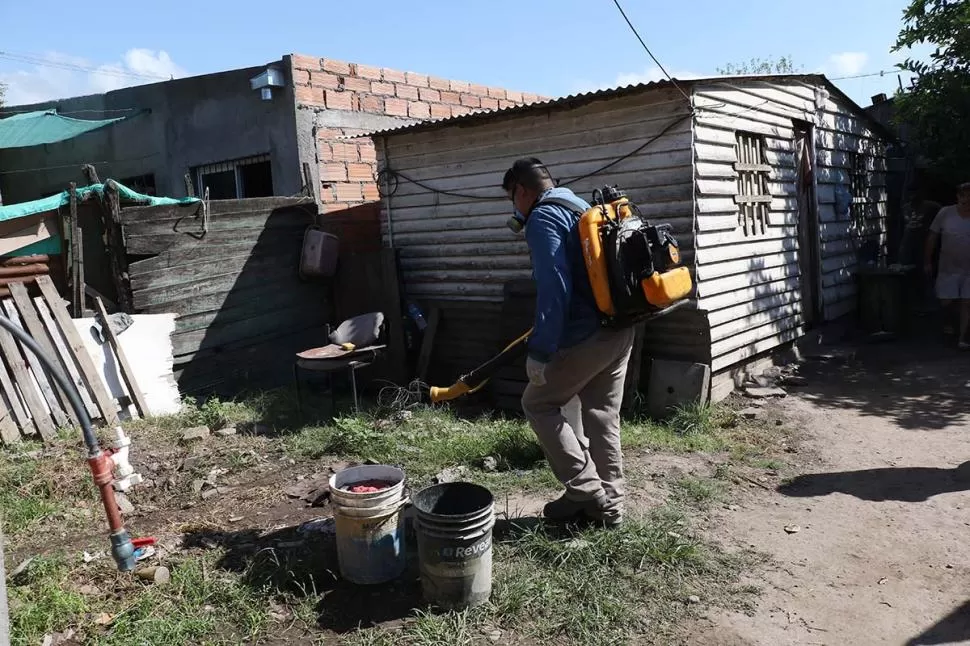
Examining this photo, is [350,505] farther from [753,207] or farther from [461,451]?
[753,207]

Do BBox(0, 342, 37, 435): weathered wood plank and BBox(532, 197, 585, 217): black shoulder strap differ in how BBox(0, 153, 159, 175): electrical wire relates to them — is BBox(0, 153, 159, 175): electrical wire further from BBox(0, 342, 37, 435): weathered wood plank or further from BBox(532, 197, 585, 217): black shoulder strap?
BBox(532, 197, 585, 217): black shoulder strap

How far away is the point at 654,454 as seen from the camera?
5.85 metres

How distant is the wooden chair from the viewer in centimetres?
714

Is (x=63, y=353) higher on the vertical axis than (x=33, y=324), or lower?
lower

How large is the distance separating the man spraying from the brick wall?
5954mm

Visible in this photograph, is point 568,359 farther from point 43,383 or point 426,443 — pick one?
point 43,383

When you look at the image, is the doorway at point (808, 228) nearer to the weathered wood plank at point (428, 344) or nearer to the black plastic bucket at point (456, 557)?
the weathered wood plank at point (428, 344)

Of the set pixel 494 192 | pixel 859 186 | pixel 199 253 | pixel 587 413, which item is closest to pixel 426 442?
pixel 587 413

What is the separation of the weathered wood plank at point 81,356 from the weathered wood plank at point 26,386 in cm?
42

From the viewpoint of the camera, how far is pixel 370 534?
3791 mm

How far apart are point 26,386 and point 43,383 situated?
0.16m

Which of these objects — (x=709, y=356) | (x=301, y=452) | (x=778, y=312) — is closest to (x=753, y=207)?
(x=778, y=312)

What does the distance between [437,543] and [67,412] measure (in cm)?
487

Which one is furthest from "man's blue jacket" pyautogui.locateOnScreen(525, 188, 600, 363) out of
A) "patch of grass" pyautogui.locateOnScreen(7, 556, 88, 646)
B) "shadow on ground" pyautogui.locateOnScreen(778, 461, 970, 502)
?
"patch of grass" pyautogui.locateOnScreen(7, 556, 88, 646)
